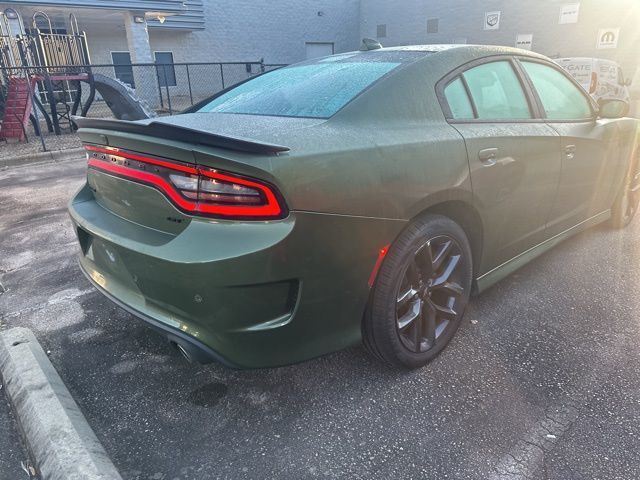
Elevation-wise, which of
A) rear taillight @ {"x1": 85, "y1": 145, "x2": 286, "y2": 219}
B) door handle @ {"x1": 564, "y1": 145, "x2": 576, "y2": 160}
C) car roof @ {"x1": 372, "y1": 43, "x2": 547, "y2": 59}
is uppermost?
car roof @ {"x1": 372, "y1": 43, "x2": 547, "y2": 59}

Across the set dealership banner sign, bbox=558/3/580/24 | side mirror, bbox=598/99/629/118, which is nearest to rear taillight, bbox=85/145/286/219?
side mirror, bbox=598/99/629/118

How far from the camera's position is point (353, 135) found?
79.5 inches

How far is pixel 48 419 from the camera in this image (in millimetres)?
2008

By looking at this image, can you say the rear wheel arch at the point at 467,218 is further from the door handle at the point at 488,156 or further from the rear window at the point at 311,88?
the rear window at the point at 311,88

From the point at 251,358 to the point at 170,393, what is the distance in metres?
0.70

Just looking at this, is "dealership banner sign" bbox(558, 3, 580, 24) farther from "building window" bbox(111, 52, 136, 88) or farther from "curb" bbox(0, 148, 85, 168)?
"curb" bbox(0, 148, 85, 168)

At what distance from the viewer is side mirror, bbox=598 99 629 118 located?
3549 millimetres

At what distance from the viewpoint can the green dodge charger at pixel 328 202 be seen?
177 centimetres

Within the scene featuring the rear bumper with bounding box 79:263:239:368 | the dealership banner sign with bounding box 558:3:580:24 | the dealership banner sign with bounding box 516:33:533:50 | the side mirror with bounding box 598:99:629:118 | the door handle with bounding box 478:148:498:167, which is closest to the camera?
the rear bumper with bounding box 79:263:239:368

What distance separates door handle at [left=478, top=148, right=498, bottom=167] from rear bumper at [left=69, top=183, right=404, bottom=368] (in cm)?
72

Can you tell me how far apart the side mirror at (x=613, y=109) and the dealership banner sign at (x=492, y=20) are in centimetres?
2005

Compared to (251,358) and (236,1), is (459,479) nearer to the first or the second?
(251,358)

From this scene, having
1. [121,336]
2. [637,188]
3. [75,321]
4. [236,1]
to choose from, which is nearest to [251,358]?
[121,336]

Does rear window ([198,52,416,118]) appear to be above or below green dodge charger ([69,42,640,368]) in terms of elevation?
above
